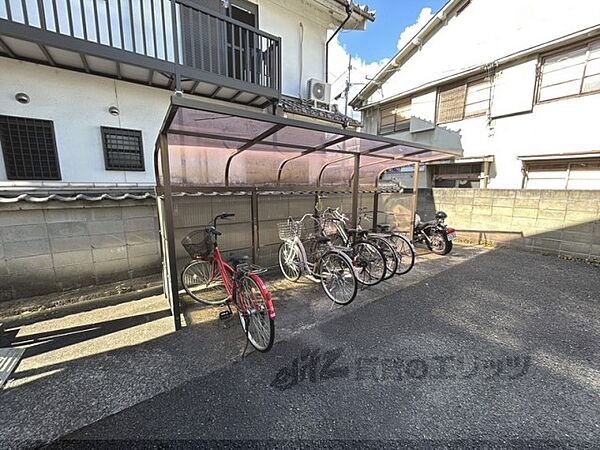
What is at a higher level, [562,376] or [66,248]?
[66,248]

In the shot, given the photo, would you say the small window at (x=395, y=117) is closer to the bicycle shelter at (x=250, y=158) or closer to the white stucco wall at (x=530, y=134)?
the white stucco wall at (x=530, y=134)

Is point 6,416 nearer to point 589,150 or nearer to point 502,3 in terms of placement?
point 589,150

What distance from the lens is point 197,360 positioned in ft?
7.93

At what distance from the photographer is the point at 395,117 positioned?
470 inches

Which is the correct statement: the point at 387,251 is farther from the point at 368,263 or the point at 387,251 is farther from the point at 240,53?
the point at 240,53

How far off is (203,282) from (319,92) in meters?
6.18

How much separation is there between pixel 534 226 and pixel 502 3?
765 centimetres

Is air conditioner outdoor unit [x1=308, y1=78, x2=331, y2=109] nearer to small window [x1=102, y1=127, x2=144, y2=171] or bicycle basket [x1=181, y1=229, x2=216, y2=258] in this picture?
small window [x1=102, y1=127, x2=144, y2=171]

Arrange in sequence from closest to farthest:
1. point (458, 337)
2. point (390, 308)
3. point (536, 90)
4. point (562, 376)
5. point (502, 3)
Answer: point (562, 376)
point (458, 337)
point (390, 308)
point (536, 90)
point (502, 3)

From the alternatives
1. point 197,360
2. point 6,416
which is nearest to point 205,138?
point 197,360

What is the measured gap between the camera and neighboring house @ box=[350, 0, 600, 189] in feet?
22.2

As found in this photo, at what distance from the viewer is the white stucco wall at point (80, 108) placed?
3896 millimetres

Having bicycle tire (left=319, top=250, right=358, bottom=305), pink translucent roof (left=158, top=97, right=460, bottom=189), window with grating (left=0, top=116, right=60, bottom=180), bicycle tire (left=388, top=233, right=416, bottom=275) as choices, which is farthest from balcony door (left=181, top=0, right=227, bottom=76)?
bicycle tire (left=388, top=233, right=416, bottom=275)

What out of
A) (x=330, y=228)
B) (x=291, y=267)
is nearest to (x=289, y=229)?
(x=291, y=267)
